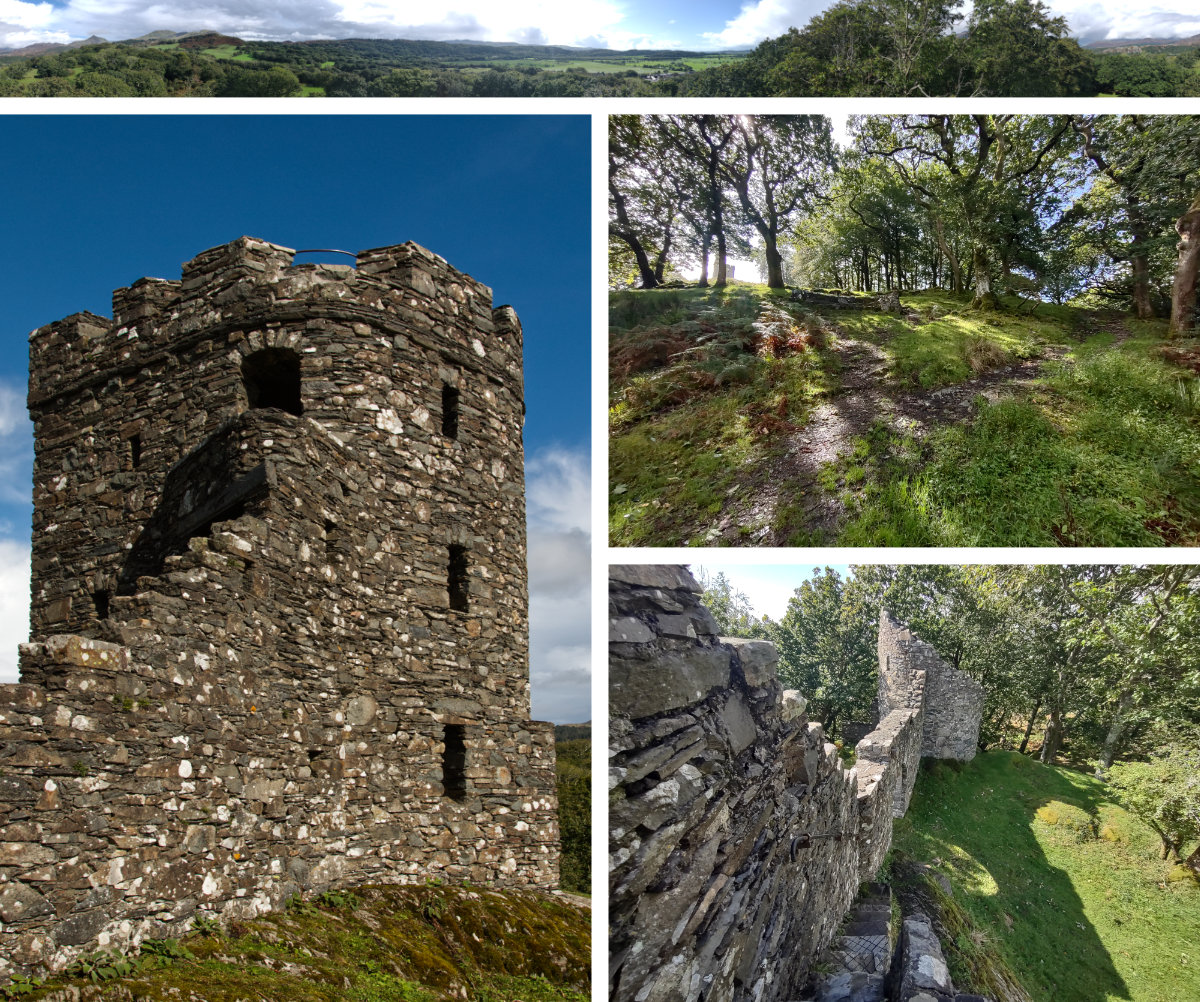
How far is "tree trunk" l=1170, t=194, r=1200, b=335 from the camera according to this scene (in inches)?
323

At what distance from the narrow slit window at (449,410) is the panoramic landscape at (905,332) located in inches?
118

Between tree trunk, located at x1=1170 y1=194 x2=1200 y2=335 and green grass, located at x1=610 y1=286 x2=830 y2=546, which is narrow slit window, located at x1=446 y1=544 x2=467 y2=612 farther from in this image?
tree trunk, located at x1=1170 y1=194 x2=1200 y2=335

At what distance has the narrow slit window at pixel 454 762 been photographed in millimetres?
8703

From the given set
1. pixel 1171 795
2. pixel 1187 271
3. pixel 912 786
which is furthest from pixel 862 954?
pixel 912 786

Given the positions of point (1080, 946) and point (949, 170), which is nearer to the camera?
point (949, 170)

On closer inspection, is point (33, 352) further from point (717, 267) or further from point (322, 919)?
point (717, 267)

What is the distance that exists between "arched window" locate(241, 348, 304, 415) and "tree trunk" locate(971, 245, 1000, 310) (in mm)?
8014

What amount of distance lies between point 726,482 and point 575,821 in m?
17.2

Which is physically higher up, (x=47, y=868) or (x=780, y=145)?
(x=780, y=145)

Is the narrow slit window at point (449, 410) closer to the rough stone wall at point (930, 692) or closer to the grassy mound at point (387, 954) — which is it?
the grassy mound at point (387, 954)

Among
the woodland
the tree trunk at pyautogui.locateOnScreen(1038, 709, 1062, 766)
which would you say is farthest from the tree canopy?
the tree trunk at pyautogui.locateOnScreen(1038, 709, 1062, 766)

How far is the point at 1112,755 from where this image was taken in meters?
15.9

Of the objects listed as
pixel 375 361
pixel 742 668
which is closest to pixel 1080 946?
pixel 742 668

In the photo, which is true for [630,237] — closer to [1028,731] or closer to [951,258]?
[951,258]
